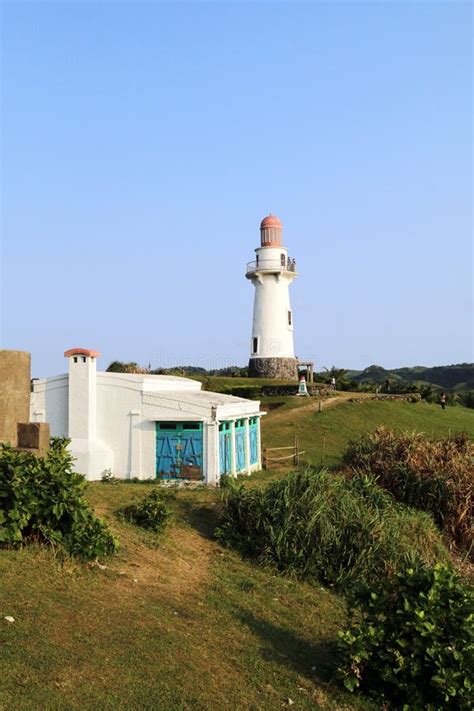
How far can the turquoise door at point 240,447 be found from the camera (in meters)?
21.1

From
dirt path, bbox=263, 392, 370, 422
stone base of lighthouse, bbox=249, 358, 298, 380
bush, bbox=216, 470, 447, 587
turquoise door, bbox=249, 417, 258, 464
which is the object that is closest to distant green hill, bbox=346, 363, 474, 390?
stone base of lighthouse, bbox=249, 358, 298, 380

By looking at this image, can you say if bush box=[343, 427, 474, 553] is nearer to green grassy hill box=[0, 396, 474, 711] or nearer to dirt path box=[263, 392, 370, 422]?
green grassy hill box=[0, 396, 474, 711]

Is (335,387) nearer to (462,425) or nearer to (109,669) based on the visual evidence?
(462,425)

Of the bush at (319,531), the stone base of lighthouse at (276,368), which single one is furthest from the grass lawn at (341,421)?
the bush at (319,531)

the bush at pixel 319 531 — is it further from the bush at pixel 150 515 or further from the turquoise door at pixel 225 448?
the turquoise door at pixel 225 448

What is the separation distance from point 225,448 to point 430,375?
80.4 meters

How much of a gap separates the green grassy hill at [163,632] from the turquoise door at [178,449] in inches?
285

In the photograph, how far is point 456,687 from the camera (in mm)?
6215

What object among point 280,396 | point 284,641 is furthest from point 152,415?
point 280,396

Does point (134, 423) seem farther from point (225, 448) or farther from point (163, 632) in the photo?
point (163, 632)

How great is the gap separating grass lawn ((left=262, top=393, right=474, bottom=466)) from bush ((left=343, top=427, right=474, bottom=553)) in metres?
6.46

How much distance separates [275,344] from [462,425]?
14611mm

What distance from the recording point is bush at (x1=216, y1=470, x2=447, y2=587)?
10992 millimetres

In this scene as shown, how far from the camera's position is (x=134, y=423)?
19828mm
